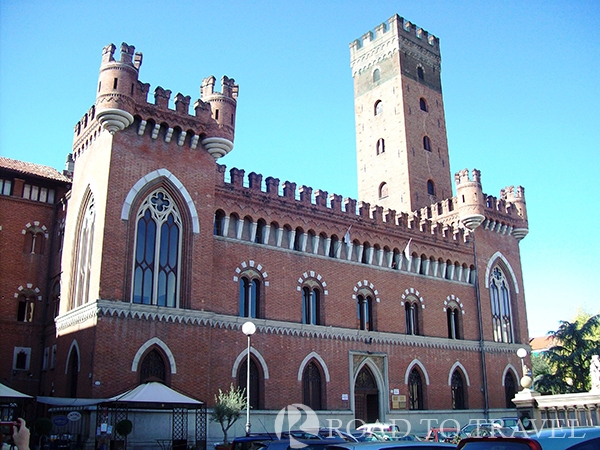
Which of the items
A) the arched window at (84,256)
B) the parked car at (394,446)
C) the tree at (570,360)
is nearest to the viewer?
the parked car at (394,446)

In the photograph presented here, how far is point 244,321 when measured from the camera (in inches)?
1035

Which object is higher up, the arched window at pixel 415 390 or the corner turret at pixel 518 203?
the corner turret at pixel 518 203

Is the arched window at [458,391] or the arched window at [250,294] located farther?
the arched window at [458,391]

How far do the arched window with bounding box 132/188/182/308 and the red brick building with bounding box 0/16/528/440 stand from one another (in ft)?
0.19

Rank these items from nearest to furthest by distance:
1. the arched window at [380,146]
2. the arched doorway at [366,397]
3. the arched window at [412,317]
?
1. the arched doorway at [366,397]
2. the arched window at [412,317]
3. the arched window at [380,146]

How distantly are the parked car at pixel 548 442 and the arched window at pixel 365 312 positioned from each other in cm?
2415

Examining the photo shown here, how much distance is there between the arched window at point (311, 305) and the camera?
29.0 metres

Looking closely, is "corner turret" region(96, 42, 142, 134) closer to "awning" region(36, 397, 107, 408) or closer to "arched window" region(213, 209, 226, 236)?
"arched window" region(213, 209, 226, 236)

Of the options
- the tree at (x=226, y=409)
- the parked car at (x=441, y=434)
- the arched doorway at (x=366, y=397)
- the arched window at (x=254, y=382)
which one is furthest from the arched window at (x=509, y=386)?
the tree at (x=226, y=409)

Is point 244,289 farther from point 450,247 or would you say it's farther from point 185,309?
point 450,247

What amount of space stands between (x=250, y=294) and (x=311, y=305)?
3384mm

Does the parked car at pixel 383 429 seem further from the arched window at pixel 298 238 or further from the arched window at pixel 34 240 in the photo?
the arched window at pixel 34 240

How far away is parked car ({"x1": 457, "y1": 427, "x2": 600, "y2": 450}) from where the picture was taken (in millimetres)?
6289

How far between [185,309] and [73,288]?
4.96 meters
